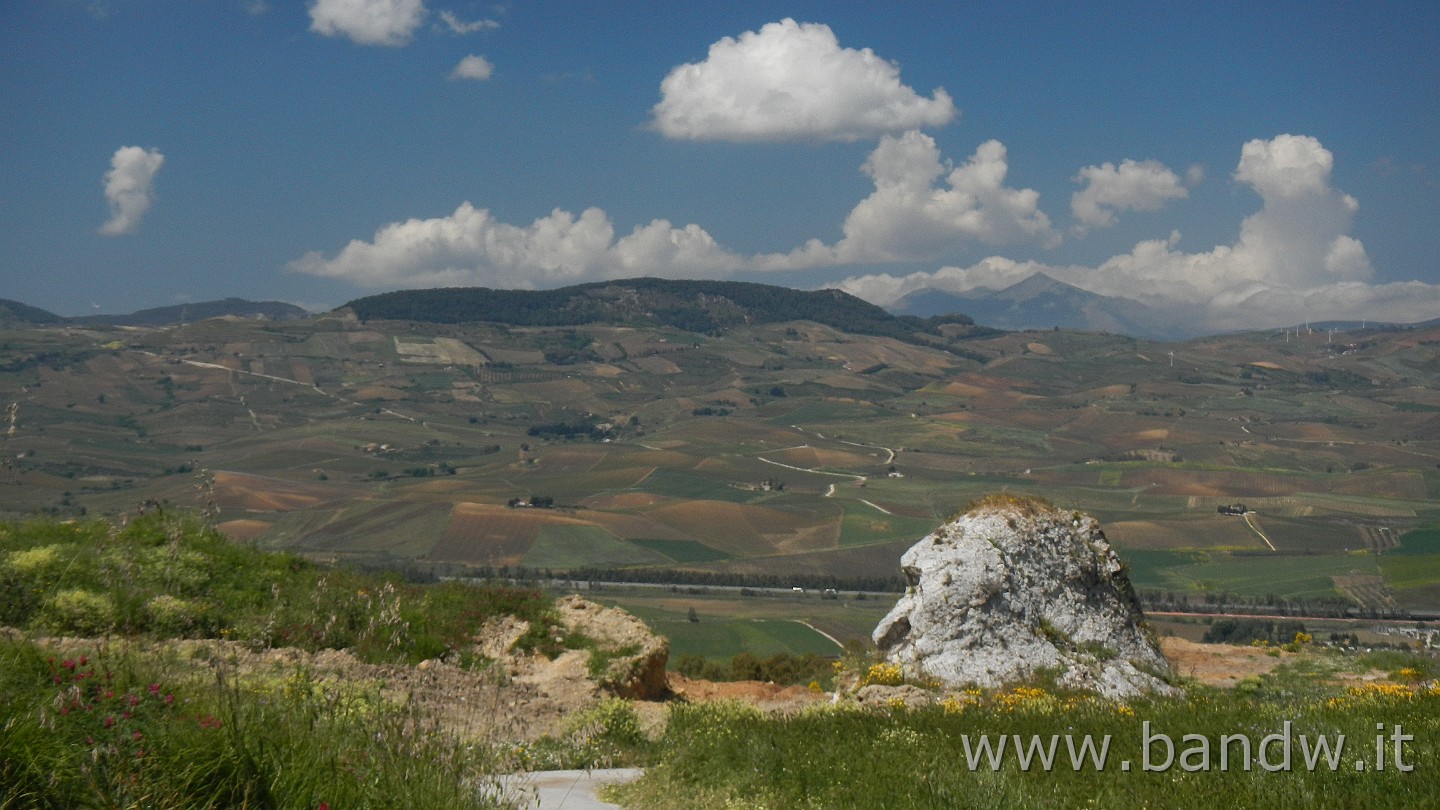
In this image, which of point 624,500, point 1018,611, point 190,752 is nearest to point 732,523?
point 624,500

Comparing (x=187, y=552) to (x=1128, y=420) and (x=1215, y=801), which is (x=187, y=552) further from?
(x=1128, y=420)

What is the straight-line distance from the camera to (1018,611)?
49.1 ft

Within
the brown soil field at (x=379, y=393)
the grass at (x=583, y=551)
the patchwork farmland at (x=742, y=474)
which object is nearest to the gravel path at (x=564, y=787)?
the patchwork farmland at (x=742, y=474)

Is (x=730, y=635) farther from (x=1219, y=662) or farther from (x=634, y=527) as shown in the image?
(x=634, y=527)

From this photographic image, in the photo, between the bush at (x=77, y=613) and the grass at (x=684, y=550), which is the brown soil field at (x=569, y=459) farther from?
the bush at (x=77, y=613)

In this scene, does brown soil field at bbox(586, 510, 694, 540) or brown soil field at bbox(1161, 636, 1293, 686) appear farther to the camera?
brown soil field at bbox(586, 510, 694, 540)

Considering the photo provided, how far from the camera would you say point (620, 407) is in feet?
655

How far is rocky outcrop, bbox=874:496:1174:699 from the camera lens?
47.1ft

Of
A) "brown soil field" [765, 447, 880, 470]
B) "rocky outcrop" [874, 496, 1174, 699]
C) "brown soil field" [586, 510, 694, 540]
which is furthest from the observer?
"brown soil field" [765, 447, 880, 470]

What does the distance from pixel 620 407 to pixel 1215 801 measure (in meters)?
195

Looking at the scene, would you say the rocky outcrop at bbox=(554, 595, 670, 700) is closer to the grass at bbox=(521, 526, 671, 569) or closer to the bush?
the bush

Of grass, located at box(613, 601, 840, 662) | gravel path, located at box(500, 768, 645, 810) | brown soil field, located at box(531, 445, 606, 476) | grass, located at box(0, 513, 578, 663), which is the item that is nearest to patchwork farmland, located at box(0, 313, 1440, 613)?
brown soil field, located at box(531, 445, 606, 476)

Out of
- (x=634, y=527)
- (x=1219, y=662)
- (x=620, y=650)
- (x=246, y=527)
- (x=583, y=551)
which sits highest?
(x=620, y=650)

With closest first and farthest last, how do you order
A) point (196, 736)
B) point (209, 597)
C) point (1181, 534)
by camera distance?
point (196, 736), point (209, 597), point (1181, 534)
